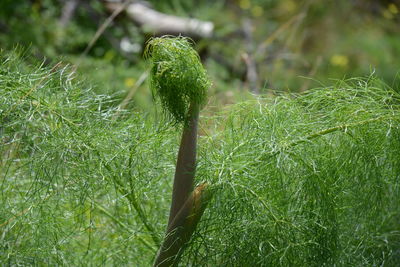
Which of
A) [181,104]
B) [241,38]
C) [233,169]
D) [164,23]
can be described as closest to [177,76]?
[181,104]

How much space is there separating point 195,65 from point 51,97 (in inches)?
9.5

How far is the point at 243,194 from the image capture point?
820 mm

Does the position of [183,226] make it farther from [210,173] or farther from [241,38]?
[241,38]

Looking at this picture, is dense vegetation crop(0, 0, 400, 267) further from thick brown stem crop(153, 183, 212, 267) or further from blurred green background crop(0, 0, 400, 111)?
blurred green background crop(0, 0, 400, 111)

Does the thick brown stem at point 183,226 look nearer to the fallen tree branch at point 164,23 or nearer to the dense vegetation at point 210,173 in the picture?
the dense vegetation at point 210,173

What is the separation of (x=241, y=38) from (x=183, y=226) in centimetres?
181

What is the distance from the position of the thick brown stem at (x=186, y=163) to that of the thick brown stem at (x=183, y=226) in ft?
0.04

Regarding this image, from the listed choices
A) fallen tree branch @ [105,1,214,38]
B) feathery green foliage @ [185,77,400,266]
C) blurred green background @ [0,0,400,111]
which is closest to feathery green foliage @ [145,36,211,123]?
feathery green foliage @ [185,77,400,266]

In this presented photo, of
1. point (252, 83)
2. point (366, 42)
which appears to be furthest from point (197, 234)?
point (366, 42)

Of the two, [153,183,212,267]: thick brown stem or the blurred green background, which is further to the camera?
the blurred green background

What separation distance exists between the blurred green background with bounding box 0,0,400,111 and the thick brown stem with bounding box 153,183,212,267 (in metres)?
0.94

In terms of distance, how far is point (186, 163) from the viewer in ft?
2.66

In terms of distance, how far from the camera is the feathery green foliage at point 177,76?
0.74m

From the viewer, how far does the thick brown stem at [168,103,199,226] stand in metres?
0.79
